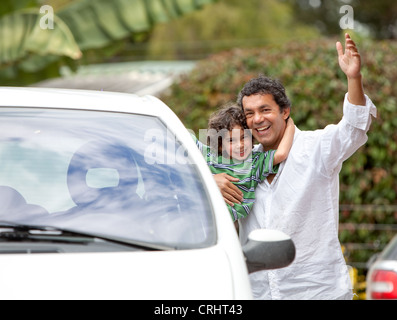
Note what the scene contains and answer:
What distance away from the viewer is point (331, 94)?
29.3 ft

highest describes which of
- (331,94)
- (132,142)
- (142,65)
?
(142,65)

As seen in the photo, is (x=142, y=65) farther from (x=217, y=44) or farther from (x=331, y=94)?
(x=331, y=94)

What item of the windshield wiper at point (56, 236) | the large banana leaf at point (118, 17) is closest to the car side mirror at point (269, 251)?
the windshield wiper at point (56, 236)

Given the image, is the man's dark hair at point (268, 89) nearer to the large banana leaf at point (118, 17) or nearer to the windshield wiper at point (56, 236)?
the windshield wiper at point (56, 236)

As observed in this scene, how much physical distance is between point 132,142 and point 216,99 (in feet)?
20.0

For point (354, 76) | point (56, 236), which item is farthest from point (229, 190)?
point (56, 236)

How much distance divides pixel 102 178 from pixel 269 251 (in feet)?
2.48

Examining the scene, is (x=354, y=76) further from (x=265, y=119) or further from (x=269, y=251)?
(x=269, y=251)

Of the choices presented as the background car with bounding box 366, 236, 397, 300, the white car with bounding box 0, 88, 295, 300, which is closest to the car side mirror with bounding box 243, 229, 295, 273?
the white car with bounding box 0, 88, 295, 300

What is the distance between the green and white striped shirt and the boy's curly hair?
91 mm

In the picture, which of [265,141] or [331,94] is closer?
[265,141]

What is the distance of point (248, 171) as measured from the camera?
3.88m

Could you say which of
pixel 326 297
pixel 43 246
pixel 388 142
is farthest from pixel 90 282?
pixel 388 142

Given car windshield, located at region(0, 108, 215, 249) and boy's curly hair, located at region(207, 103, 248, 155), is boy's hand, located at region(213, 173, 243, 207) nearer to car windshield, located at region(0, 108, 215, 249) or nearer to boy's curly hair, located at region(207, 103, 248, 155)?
boy's curly hair, located at region(207, 103, 248, 155)
